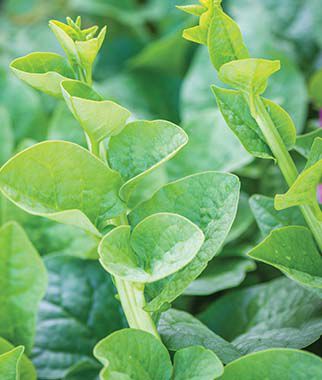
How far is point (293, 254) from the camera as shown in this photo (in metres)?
0.31

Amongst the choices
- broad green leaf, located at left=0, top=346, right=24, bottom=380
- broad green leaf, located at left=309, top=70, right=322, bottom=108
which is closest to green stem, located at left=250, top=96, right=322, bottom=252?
broad green leaf, located at left=0, top=346, right=24, bottom=380

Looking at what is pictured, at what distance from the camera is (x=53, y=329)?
0.45 m

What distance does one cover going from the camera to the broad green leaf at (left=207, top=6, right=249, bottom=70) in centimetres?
29

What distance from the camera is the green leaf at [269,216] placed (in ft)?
1.16

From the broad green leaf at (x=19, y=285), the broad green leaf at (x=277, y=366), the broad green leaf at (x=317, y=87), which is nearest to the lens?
the broad green leaf at (x=277, y=366)

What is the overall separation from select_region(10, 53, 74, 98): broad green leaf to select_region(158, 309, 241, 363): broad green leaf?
0.12 meters

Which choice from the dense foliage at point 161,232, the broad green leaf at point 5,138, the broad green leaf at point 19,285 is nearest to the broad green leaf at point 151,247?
the dense foliage at point 161,232

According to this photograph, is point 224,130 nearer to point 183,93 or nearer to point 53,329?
point 183,93

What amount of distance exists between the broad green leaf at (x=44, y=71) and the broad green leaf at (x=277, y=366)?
0.14 m

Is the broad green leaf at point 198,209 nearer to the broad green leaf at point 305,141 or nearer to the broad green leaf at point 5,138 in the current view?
the broad green leaf at point 305,141

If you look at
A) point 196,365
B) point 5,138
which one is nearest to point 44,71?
point 196,365

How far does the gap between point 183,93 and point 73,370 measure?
1.10ft

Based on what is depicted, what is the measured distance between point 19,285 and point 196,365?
163 mm

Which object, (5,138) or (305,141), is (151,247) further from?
(5,138)
